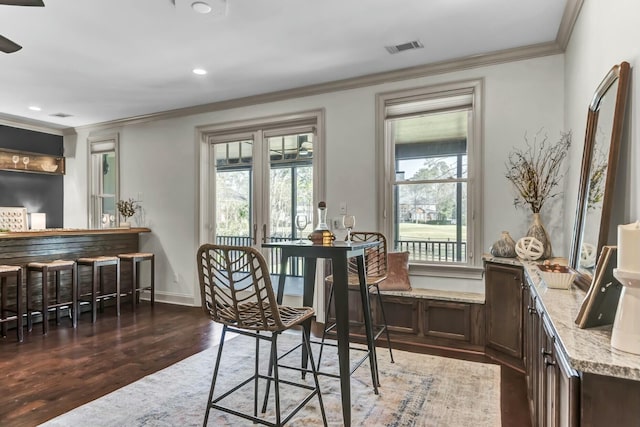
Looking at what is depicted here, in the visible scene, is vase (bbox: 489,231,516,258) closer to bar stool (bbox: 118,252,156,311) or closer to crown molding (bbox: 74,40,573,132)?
crown molding (bbox: 74,40,573,132)

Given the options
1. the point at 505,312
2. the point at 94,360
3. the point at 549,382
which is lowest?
the point at 94,360

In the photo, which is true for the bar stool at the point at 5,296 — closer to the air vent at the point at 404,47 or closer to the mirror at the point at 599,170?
the air vent at the point at 404,47

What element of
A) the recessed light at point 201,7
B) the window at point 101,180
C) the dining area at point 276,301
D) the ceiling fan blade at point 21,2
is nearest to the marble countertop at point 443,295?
the dining area at point 276,301

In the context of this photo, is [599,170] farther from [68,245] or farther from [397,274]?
[68,245]

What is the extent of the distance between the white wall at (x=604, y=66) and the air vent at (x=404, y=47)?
1171mm

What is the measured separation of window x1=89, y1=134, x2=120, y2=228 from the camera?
617cm

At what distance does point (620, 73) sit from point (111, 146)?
6.45 m

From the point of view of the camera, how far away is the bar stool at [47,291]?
4.11 meters

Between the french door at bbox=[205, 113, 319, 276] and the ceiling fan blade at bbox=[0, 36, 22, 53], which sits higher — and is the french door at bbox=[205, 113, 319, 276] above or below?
below

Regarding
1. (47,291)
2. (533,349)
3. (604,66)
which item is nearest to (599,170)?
(604,66)

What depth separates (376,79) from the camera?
13.4 ft

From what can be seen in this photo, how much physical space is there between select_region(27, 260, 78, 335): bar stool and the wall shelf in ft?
7.47

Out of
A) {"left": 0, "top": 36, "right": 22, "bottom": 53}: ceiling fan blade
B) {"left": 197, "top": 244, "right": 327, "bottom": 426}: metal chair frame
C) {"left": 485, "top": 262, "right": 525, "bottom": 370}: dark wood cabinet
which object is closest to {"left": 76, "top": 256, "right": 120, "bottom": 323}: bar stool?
{"left": 0, "top": 36, "right": 22, "bottom": 53}: ceiling fan blade

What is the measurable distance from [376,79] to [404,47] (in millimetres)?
661
